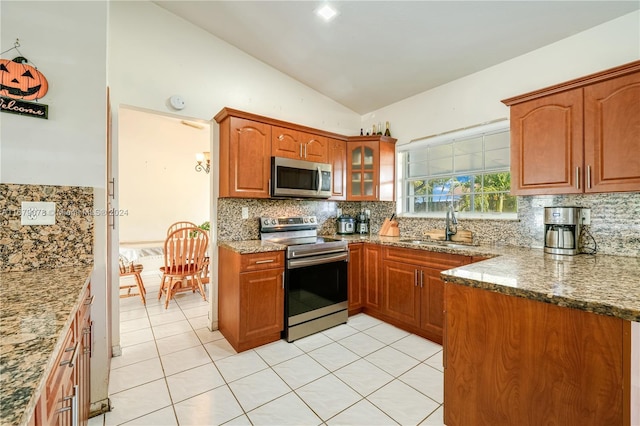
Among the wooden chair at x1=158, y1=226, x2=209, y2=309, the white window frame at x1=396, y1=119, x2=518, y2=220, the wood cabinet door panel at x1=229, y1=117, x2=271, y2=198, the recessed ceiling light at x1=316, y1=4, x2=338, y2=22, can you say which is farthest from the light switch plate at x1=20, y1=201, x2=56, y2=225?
the white window frame at x1=396, y1=119, x2=518, y2=220

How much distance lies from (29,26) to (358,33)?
7.08 ft

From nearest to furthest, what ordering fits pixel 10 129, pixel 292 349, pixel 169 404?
1. pixel 10 129
2. pixel 169 404
3. pixel 292 349

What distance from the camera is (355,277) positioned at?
307 cm

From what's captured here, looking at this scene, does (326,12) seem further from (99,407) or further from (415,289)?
(99,407)

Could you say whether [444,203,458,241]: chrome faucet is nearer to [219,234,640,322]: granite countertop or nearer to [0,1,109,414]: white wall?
[219,234,640,322]: granite countertop

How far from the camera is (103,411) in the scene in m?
1.66

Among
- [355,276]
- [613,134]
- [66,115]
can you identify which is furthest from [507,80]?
[66,115]

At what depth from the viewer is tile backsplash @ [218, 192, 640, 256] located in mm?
1963

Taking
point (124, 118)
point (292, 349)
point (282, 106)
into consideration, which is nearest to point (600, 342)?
point (292, 349)

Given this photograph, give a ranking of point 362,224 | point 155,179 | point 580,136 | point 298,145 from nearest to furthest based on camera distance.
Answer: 1. point 580,136
2. point 298,145
3. point 362,224
4. point 155,179

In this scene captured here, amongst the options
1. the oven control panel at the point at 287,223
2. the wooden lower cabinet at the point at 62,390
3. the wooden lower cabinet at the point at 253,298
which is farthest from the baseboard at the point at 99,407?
the oven control panel at the point at 287,223

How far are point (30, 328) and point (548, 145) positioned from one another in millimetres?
2844

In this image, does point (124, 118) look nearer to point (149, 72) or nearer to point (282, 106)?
point (149, 72)

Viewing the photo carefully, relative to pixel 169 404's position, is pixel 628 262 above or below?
above
